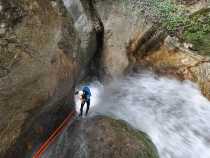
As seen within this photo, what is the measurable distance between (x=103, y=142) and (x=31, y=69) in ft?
6.36

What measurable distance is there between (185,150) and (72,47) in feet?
10.3

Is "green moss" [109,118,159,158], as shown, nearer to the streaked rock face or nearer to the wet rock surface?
the wet rock surface

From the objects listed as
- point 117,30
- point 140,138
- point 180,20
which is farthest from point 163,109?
point 180,20

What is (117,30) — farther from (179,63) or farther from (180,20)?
(180,20)

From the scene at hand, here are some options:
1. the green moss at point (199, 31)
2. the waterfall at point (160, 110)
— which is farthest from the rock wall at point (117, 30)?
the green moss at point (199, 31)

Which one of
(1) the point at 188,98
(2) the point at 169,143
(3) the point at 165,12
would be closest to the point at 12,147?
(2) the point at 169,143

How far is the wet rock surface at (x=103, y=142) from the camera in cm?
544

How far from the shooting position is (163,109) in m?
7.54

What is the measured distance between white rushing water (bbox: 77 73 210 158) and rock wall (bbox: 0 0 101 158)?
6.04 feet

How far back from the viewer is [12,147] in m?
4.86

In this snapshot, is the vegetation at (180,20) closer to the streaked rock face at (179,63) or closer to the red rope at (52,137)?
the streaked rock face at (179,63)

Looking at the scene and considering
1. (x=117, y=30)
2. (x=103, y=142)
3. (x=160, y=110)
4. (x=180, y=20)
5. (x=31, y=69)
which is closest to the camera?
(x=31, y=69)

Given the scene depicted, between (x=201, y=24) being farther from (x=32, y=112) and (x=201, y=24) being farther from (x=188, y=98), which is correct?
(x=32, y=112)

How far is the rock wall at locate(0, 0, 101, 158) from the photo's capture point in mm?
4387
